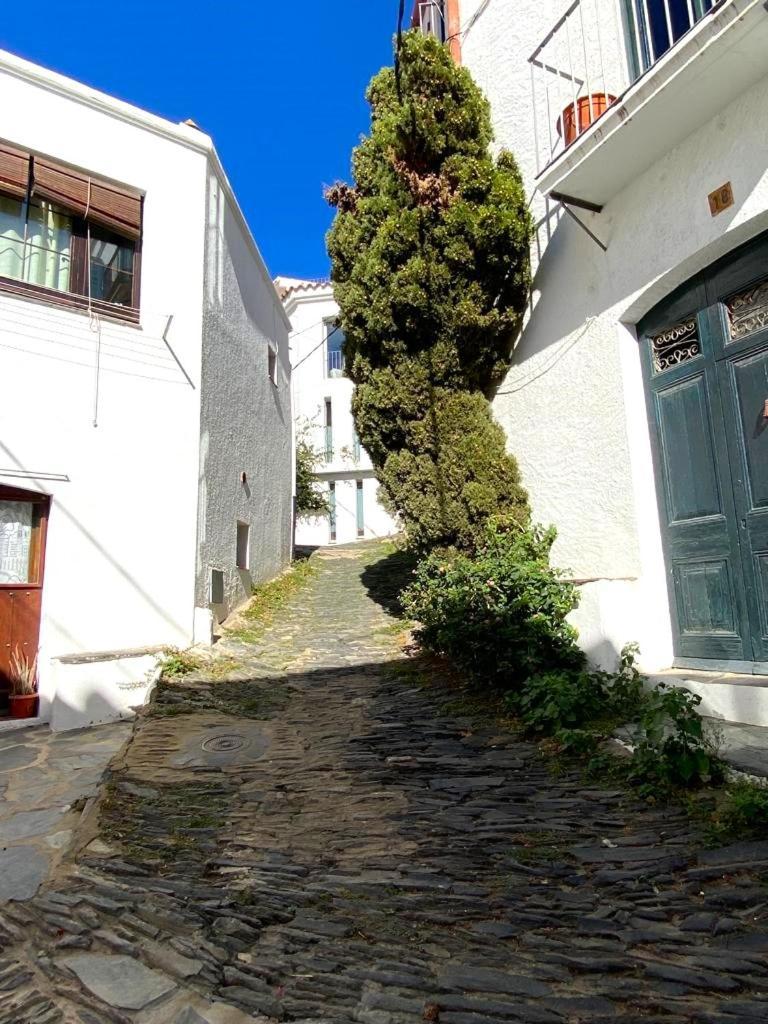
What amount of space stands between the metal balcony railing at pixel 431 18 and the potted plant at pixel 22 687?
8010 mm

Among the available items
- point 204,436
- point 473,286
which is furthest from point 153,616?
point 473,286

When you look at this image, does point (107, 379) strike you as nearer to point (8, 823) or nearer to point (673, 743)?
point (8, 823)

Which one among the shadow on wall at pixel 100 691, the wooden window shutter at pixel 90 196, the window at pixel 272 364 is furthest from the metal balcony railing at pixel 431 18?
the shadow on wall at pixel 100 691

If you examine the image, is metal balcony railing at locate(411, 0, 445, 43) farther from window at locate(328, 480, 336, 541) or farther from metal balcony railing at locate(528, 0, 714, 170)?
window at locate(328, 480, 336, 541)

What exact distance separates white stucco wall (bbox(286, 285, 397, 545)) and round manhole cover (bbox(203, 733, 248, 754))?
44.3ft

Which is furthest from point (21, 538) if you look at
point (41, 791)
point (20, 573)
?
point (41, 791)

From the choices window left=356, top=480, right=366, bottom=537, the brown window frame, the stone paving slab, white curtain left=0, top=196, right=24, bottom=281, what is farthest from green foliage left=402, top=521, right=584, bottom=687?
window left=356, top=480, right=366, bottom=537

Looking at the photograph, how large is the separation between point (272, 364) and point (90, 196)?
441 centimetres

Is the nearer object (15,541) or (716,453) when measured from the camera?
(716,453)

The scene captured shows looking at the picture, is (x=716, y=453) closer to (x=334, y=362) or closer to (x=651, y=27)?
(x=651, y=27)

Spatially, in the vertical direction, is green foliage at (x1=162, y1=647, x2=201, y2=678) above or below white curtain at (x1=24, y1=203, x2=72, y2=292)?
below

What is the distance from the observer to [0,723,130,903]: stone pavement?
315cm

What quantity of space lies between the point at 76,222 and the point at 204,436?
2.71m

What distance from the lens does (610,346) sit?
17.7ft
